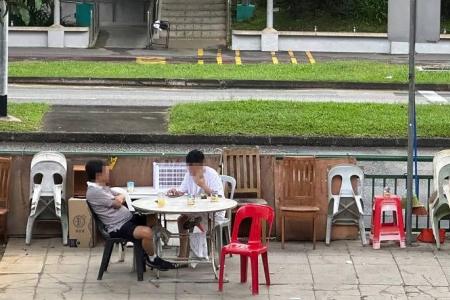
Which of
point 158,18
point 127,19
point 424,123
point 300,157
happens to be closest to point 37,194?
point 300,157

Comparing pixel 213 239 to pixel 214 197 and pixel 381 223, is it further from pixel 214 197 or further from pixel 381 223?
pixel 381 223

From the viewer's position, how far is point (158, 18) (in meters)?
37.1

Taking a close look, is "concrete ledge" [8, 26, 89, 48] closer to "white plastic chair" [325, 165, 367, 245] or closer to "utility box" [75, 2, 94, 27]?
"utility box" [75, 2, 94, 27]

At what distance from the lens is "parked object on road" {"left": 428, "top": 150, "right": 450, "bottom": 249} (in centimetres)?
1284

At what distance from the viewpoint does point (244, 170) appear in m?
13.2

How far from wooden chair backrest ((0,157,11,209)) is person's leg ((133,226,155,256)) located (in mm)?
2251

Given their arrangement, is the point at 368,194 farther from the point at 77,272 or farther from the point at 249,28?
the point at 249,28

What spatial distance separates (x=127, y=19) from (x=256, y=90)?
14.2 metres

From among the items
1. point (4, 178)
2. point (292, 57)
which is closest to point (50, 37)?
point (292, 57)

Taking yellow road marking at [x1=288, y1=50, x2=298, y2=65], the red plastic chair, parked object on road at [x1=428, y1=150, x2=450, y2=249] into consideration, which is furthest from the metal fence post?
yellow road marking at [x1=288, y1=50, x2=298, y2=65]

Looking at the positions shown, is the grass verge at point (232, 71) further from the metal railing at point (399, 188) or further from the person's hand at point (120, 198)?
the person's hand at point (120, 198)

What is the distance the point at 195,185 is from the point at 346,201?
78.8 inches

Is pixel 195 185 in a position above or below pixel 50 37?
below

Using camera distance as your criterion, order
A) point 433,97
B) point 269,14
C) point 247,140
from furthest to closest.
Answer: point 269,14 < point 433,97 < point 247,140
